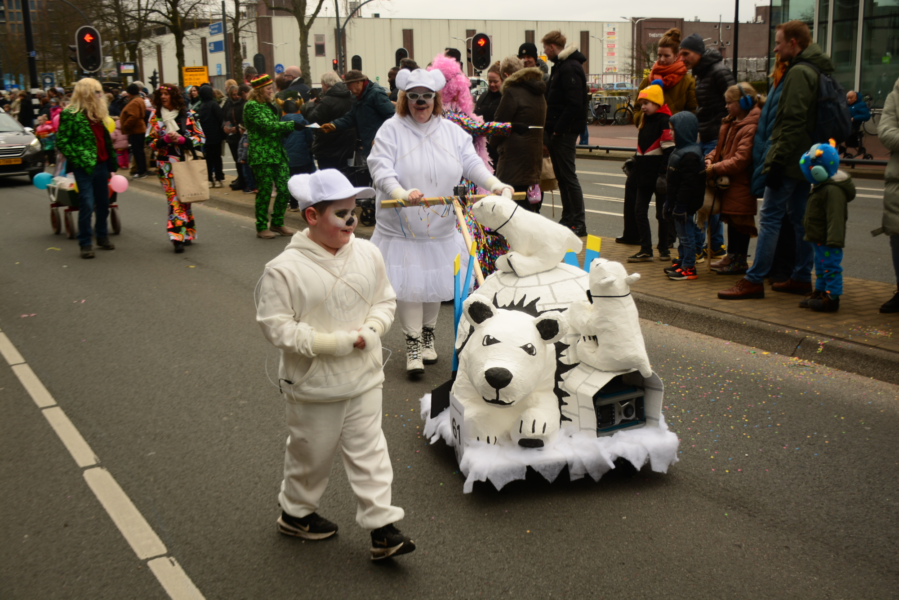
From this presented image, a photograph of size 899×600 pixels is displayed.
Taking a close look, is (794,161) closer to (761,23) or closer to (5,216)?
(5,216)

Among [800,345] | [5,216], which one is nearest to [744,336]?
[800,345]

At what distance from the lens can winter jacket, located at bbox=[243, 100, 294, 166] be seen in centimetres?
1062

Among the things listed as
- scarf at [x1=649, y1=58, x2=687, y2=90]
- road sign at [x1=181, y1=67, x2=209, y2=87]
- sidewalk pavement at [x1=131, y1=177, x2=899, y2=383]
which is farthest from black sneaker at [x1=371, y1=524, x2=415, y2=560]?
road sign at [x1=181, y1=67, x2=209, y2=87]

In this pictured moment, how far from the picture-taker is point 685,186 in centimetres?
747

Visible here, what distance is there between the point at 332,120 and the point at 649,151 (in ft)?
15.5

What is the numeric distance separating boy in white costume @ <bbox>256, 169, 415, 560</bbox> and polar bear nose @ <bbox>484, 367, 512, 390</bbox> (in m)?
0.53

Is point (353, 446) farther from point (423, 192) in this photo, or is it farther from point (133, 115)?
point (133, 115)

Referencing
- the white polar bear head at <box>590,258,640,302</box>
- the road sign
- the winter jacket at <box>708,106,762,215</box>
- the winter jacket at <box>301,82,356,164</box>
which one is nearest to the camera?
the white polar bear head at <box>590,258,640,302</box>

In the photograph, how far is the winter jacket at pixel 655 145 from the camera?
26.8 feet

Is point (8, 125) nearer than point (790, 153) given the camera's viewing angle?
No

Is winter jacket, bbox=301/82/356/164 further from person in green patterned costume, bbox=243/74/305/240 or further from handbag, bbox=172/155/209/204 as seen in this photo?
handbag, bbox=172/155/209/204

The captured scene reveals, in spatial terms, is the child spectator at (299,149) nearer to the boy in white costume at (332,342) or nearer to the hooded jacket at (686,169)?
the hooded jacket at (686,169)

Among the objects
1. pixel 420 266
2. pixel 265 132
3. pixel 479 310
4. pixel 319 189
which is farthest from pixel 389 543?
pixel 265 132

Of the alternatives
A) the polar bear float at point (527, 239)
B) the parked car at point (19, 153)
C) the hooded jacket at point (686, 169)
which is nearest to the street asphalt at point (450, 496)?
the polar bear float at point (527, 239)
